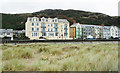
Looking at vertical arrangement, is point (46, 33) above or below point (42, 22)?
below

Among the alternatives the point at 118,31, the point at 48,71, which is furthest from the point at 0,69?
the point at 118,31

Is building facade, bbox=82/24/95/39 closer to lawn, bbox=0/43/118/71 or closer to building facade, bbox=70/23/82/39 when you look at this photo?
building facade, bbox=70/23/82/39

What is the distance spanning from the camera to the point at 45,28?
61.5 m

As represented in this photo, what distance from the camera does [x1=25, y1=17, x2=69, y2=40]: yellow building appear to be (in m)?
58.7

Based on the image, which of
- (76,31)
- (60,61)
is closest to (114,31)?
(76,31)

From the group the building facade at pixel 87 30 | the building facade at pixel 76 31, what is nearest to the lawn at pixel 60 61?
the building facade at pixel 76 31

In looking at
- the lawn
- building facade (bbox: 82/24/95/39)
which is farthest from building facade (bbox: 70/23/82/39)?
the lawn

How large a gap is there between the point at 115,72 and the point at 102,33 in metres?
85.5

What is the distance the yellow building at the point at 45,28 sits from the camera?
58719mm

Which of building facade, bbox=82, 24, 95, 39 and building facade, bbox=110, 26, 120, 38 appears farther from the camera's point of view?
building facade, bbox=110, 26, 120, 38

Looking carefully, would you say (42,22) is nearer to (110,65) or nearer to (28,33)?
(28,33)

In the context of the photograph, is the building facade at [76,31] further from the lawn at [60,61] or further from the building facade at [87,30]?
the lawn at [60,61]

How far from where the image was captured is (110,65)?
545cm

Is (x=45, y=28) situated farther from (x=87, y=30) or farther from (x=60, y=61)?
(x=60, y=61)
